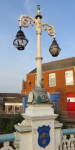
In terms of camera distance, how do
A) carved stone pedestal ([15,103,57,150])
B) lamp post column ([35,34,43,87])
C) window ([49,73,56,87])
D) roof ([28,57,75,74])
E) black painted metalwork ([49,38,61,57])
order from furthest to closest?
window ([49,73,56,87])
roof ([28,57,75,74])
black painted metalwork ([49,38,61,57])
lamp post column ([35,34,43,87])
carved stone pedestal ([15,103,57,150])

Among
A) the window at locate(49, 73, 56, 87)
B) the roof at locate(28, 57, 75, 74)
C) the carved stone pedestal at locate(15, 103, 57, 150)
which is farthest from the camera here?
the window at locate(49, 73, 56, 87)

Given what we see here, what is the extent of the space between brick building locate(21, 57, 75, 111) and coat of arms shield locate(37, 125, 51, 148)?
46.9 feet

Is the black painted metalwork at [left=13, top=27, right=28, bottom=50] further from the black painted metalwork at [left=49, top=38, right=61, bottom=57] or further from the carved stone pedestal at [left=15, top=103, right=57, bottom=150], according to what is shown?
the carved stone pedestal at [left=15, top=103, right=57, bottom=150]

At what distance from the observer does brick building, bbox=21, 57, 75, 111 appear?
16.2 m

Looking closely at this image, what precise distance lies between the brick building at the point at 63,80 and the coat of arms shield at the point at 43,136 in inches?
563

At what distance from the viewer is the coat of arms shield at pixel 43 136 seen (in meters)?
2.50

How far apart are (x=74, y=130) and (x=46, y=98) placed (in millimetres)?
1187

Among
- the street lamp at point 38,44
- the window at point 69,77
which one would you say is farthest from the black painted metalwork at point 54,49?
the window at point 69,77

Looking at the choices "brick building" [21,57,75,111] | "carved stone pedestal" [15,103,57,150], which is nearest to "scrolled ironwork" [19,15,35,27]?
"carved stone pedestal" [15,103,57,150]

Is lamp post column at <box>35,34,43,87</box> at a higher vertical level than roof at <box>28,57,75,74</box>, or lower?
lower

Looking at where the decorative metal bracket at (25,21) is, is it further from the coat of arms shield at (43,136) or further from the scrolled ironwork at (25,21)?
the coat of arms shield at (43,136)

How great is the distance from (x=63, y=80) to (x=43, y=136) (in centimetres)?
1515

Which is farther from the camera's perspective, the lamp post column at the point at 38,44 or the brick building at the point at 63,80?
the brick building at the point at 63,80

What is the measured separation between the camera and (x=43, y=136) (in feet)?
8.34
